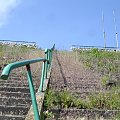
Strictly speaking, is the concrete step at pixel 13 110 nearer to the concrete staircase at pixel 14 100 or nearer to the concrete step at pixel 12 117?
the concrete staircase at pixel 14 100

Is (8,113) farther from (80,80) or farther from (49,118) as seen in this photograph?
(80,80)

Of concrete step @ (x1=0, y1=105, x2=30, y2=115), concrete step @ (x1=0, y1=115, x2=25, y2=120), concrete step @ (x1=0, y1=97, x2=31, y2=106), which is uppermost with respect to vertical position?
concrete step @ (x1=0, y1=97, x2=31, y2=106)

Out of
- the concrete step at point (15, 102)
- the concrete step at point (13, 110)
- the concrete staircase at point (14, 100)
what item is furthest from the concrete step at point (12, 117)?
the concrete step at point (15, 102)

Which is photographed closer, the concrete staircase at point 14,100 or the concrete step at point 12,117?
the concrete step at point 12,117

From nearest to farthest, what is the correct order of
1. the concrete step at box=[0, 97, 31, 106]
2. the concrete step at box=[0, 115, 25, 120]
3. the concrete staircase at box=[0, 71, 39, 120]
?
the concrete step at box=[0, 115, 25, 120]
the concrete staircase at box=[0, 71, 39, 120]
the concrete step at box=[0, 97, 31, 106]

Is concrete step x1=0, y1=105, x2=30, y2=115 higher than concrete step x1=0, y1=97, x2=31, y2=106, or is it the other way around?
concrete step x1=0, y1=97, x2=31, y2=106

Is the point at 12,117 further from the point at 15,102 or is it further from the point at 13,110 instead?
the point at 15,102

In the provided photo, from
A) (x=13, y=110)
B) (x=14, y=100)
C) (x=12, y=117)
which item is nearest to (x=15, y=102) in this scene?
(x=14, y=100)

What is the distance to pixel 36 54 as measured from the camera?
54.3ft

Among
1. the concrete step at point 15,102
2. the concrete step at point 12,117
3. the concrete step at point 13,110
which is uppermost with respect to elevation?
the concrete step at point 15,102

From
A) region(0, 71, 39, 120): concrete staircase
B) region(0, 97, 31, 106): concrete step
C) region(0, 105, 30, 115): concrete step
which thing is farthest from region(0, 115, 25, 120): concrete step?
region(0, 97, 31, 106): concrete step

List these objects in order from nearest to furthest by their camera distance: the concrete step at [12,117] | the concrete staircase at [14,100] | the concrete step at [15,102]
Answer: the concrete step at [12,117]
the concrete staircase at [14,100]
the concrete step at [15,102]

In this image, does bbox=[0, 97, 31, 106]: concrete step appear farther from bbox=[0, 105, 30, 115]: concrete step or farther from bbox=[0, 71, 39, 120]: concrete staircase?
bbox=[0, 105, 30, 115]: concrete step

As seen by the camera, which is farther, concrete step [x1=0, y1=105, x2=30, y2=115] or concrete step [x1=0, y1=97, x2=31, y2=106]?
concrete step [x1=0, y1=97, x2=31, y2=106]
